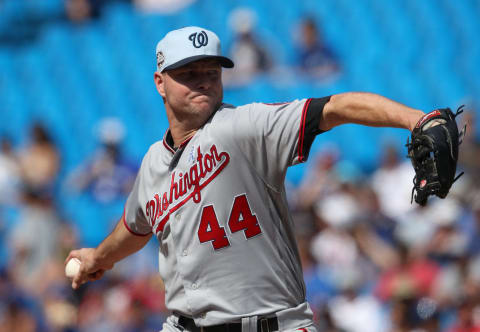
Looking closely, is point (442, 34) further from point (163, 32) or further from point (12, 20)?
point (12, 20)

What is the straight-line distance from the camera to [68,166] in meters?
10.2

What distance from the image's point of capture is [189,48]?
131 inches

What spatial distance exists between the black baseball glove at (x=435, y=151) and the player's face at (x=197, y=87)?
1037 mm

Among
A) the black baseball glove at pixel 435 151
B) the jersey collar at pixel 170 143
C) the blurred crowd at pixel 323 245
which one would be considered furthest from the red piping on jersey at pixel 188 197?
the blurred crowd at pixel 323 245

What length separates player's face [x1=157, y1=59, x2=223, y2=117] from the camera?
132 inches

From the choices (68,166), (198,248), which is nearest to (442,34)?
(68,166)

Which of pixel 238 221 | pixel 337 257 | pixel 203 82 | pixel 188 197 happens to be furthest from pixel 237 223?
pixel 337 257

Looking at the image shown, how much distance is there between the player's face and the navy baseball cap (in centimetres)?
5

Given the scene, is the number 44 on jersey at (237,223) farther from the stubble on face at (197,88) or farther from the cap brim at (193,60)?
the cap brim at (193,60)

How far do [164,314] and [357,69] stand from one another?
410 centimetres

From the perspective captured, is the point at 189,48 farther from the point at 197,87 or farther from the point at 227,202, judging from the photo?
the point at 227,202

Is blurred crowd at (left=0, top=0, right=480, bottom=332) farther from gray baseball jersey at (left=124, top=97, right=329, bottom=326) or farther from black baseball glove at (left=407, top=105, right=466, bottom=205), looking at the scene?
black baseball glove at (left=407, top=105, right=466, bottom=205)

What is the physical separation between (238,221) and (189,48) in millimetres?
746

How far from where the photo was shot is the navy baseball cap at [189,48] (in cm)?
330
